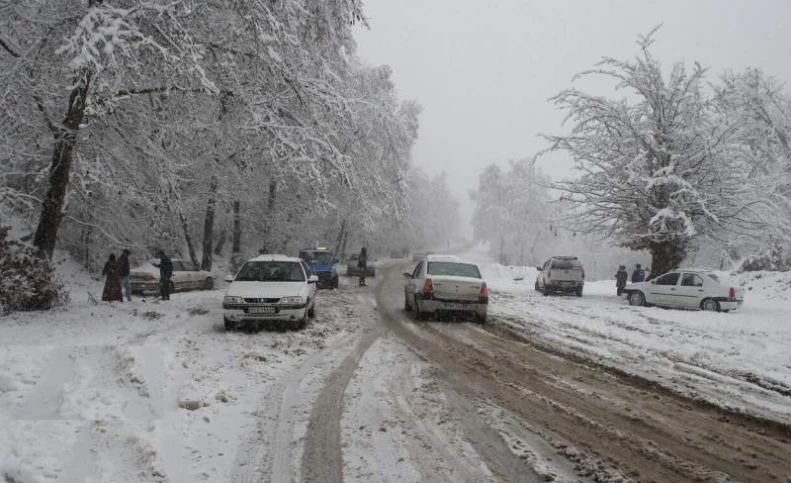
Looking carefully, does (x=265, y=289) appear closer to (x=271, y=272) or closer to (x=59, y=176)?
(x=271, y=272)

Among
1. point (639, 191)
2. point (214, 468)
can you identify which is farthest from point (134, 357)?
point (639, 191)

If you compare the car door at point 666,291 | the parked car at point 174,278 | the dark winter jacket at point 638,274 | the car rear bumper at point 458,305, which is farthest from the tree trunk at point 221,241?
the car door at point 666,291

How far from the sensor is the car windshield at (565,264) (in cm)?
2286

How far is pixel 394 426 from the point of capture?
5621 mm

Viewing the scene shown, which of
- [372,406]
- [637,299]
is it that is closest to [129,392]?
[372,406]

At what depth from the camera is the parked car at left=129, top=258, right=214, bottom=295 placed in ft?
59.1

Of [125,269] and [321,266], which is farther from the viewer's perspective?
[321,266]

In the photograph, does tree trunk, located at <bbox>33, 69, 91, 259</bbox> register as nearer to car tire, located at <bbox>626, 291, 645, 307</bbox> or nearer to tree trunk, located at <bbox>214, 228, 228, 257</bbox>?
car tire, located at <bbox>626, 291, 645, 307</bbox>

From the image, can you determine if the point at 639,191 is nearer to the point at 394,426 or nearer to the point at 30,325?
the point at 394,426

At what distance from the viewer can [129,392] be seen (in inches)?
243

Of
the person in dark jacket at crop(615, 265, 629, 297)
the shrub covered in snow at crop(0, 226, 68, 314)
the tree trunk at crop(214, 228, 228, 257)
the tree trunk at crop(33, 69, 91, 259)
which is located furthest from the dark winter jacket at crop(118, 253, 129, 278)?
the person in dark jacket at crop(615, 265, 629, 297)

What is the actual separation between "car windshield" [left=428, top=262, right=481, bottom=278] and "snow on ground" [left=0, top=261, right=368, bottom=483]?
3857 mm

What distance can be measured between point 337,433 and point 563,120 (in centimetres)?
2042

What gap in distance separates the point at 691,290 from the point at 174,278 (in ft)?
62.0
